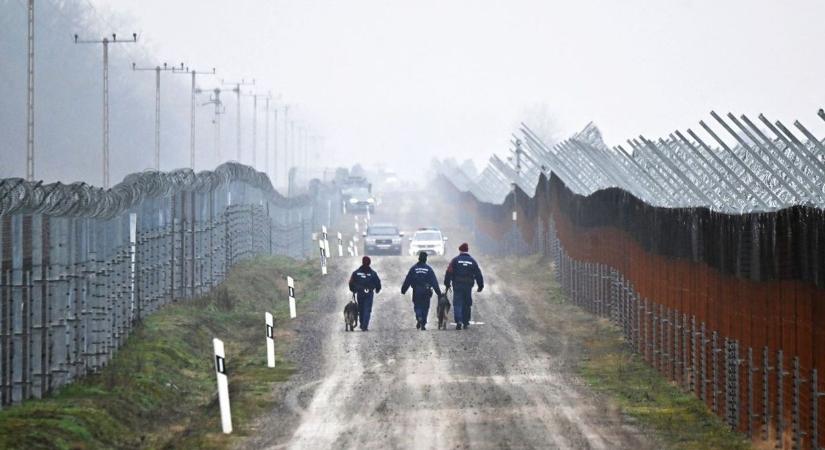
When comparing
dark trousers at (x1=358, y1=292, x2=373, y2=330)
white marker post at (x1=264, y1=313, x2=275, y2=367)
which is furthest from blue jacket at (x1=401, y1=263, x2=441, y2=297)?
white marker post at (x1=264, y1=313, x2=275, y2=367)

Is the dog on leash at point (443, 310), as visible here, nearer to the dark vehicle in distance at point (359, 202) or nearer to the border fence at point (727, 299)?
the border fence at point (727, 299)

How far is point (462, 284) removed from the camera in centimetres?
3466

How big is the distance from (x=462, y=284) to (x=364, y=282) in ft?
6.64

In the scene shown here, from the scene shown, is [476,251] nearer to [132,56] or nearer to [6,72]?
[6,72]

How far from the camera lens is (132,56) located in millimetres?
187500

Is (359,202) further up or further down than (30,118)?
further down

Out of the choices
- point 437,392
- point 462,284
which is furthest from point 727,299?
point 462,284

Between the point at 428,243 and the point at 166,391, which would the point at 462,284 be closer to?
the point at 166,391

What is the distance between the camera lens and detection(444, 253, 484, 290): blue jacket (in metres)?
34.7

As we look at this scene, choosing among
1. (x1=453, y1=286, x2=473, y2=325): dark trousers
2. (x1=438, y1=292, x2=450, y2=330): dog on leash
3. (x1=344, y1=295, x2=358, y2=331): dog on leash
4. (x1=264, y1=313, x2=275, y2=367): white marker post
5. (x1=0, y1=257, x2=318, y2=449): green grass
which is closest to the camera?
(x1=0, y1=257, x2=318, y2=449): green grass

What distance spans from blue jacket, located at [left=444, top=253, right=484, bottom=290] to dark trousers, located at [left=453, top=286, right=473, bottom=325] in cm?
14

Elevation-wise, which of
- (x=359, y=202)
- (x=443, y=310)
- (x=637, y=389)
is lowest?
(x=637, y=389)

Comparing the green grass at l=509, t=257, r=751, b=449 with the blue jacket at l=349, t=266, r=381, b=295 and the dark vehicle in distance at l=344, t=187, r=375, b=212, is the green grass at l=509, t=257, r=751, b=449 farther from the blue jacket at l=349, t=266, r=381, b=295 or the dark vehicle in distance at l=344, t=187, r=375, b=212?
the dark vehicle in distance at l=344, t=187, r=375, b=212

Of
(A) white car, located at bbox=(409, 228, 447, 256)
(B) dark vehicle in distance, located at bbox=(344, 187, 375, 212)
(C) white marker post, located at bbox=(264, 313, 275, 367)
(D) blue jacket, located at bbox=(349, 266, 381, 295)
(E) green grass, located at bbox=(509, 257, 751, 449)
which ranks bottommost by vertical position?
(E) green grass, located at bbox=(509, 257, 751, 449)
